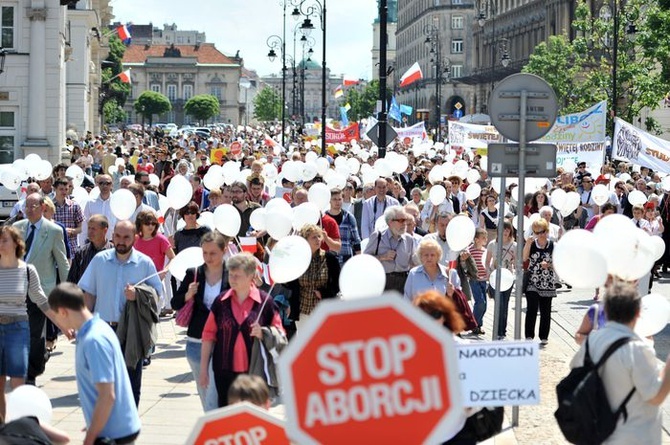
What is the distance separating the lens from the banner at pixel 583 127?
28812mm

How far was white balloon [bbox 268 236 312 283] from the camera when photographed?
938 centimetres

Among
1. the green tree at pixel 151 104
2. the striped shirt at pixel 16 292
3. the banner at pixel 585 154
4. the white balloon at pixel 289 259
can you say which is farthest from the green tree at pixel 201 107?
the white balloon at pixel 289 259

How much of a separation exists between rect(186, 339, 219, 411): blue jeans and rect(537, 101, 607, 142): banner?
819 inches

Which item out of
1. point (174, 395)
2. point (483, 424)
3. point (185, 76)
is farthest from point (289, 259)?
point (185, 76)

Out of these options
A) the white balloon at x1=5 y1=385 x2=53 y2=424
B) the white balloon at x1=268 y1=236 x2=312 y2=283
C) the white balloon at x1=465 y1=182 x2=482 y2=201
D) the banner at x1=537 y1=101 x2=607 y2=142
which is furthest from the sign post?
the banner at x1=537 y1=101 x2=607 y2=142

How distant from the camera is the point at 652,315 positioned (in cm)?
762

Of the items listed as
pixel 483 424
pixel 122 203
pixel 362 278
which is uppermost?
pixel 122 203

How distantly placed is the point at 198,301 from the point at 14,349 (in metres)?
1.45

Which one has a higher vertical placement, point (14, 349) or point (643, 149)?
point (643, 149)

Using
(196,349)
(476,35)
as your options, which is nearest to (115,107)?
(476,35)

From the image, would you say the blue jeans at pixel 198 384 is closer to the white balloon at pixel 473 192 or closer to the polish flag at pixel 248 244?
the polish flag at pixel 248 244

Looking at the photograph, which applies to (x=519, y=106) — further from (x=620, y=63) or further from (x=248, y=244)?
(x=620, y=63)

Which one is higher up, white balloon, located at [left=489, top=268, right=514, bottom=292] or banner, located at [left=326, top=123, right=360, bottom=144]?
banner, located at [left=326, top=123, right=360, bottom=144]

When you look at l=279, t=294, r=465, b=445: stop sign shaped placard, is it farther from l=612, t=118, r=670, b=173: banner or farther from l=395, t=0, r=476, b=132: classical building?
l=395, t=0, r=476, b=132: classical building
